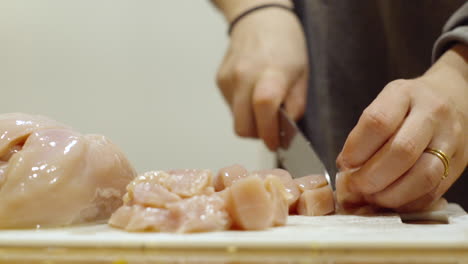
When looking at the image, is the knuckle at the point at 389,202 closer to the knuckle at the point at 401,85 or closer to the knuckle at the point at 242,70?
the knuckle at the point at 401,85

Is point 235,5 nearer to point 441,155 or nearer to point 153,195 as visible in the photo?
point 441,155

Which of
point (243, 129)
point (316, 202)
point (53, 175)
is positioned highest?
point (53, 175)

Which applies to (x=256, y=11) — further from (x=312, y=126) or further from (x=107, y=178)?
(x=107, y=178)

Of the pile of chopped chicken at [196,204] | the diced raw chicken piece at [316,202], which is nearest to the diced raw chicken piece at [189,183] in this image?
the pile of chopped chicken at [196,204]

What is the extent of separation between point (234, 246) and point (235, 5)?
1564 mm

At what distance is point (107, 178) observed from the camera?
2.96ft

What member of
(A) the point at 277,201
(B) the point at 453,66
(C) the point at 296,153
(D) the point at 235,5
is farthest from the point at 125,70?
(A) the point at 277,201

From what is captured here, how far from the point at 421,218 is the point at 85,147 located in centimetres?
66

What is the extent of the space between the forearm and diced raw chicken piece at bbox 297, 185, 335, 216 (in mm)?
1164

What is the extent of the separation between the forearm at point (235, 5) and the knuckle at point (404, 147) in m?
1.21

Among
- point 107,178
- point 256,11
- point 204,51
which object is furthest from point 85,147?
point 204,51

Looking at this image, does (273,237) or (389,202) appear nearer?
(273,237)

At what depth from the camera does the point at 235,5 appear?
2.04 meters

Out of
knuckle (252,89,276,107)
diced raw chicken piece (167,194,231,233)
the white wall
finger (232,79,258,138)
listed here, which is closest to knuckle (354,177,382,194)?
diced raw chicken piece (167,194,231,233)
